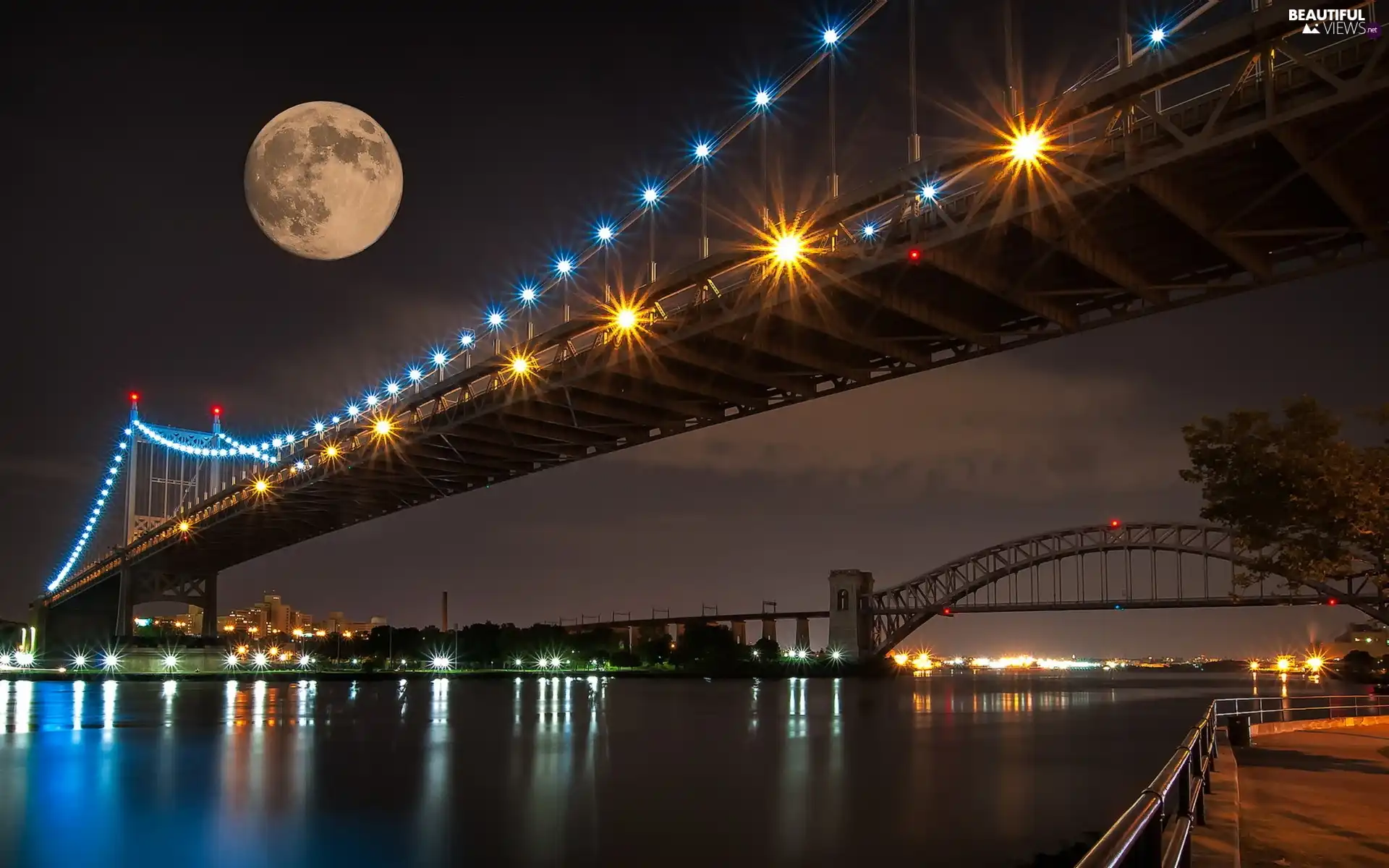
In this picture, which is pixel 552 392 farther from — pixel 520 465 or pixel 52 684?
pixel 52 684

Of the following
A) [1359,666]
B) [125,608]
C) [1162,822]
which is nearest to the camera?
[1162,822]

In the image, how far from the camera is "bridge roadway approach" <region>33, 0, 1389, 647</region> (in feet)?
63.1

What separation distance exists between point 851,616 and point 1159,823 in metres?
139

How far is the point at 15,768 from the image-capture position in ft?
83.7

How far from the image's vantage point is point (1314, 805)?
532 inches

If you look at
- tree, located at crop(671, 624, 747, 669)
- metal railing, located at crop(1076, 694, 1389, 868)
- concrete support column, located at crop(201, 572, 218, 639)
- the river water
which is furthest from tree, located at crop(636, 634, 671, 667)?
metal railing, located at crop(1076, 694, 1389, 868)

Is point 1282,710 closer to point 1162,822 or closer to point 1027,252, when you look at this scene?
point 1027,252

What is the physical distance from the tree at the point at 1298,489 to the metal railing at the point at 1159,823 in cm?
1195

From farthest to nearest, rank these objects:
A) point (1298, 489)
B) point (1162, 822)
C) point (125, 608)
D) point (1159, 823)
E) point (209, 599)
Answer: point (209, 599) < point (125, 608) < point (1298, 489) < point (1162, 822) < point (1159, 823)

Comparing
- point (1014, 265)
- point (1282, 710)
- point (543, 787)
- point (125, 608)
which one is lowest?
point (543, 787)

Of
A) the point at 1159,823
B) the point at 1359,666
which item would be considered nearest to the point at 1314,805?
the point at 1159,823

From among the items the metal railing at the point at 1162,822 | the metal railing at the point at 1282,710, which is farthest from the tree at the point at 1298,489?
the metal railing at the point at 1162,822

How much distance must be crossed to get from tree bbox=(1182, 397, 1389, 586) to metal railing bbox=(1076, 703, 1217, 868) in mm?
11947

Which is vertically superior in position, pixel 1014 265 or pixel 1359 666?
pixel 1014 265
